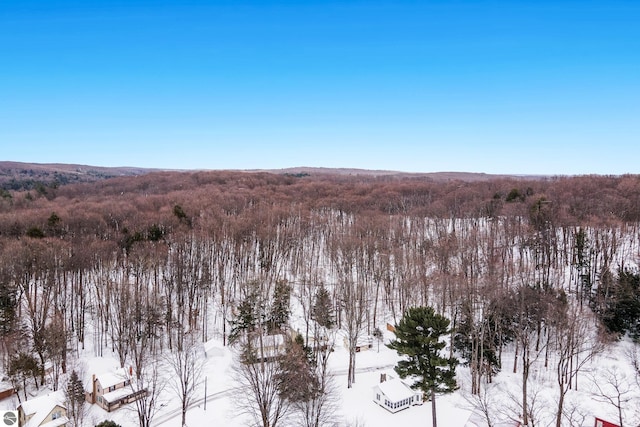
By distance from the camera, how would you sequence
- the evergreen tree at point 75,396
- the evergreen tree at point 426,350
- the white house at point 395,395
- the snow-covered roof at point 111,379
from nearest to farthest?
the evergreen tree at point 426,350 → the evergreen tree at point 75,396 → the white house at point 395,395 → the snow-covered roof at point 111,379

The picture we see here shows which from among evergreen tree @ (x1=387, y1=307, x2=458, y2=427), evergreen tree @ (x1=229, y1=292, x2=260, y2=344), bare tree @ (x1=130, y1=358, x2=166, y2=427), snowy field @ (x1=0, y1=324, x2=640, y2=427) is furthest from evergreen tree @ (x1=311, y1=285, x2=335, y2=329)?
bare tree @ (x1=130, y1=358, x2=166, y2=427)

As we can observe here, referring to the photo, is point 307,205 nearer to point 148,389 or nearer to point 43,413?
point 148,389

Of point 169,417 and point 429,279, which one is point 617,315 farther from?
point 169,417

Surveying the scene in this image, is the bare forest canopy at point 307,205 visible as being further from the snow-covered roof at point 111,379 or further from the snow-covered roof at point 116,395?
the snow-covered roof at point 116,395

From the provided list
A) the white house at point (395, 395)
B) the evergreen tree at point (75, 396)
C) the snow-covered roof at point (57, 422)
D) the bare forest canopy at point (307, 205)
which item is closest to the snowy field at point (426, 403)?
the white house at point (395, 395)

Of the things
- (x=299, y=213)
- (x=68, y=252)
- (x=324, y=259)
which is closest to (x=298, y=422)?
(x=68, y=252)

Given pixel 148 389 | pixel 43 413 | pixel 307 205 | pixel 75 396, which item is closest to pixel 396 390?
pixel 148 389
